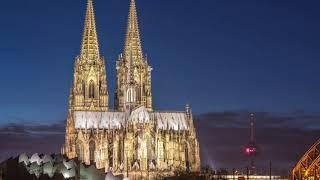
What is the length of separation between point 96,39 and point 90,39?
1.03 metres

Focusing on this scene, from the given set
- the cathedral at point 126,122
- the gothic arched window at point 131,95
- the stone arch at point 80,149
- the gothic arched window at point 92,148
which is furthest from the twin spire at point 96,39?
the stone arch at point 80,149

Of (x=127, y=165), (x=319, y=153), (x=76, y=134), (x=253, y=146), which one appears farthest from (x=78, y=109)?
(x=319, y=153)

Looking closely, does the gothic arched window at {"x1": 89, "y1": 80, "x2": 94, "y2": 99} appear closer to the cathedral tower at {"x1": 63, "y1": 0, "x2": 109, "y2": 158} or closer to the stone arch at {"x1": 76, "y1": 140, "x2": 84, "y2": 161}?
the cathedral tower at {"x1": 63, "y1": 0, "x2": 109, "y2": 158}

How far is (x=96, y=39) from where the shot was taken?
121 metres

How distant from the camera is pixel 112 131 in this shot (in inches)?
4547

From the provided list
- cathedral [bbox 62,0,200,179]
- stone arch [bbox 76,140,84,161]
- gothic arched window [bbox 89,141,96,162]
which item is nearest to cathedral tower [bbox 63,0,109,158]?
cathedral [bbox 62,0,200,179]

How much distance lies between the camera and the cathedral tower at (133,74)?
11994 centimetres

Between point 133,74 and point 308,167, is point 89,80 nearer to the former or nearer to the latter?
point 133,74

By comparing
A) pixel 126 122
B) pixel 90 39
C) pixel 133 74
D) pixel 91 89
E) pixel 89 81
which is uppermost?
pixel 90 39

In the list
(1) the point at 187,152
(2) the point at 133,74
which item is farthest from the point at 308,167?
(2) the point at 133,74

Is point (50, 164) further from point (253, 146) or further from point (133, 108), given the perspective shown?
point (253, 146)

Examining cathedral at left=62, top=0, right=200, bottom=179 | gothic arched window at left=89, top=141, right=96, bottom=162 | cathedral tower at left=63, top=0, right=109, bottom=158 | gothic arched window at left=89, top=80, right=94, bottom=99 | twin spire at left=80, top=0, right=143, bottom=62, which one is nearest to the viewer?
cathedral at left=62, top=0, right=200, bottom=179

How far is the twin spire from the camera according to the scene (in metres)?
120

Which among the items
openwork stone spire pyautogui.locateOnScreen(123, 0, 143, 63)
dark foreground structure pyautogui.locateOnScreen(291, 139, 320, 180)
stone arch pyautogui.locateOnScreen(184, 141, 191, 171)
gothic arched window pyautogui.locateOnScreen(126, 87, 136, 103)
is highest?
openwork stone spire pyautogui.locateOnScreen(123, 0, 143, 63)
